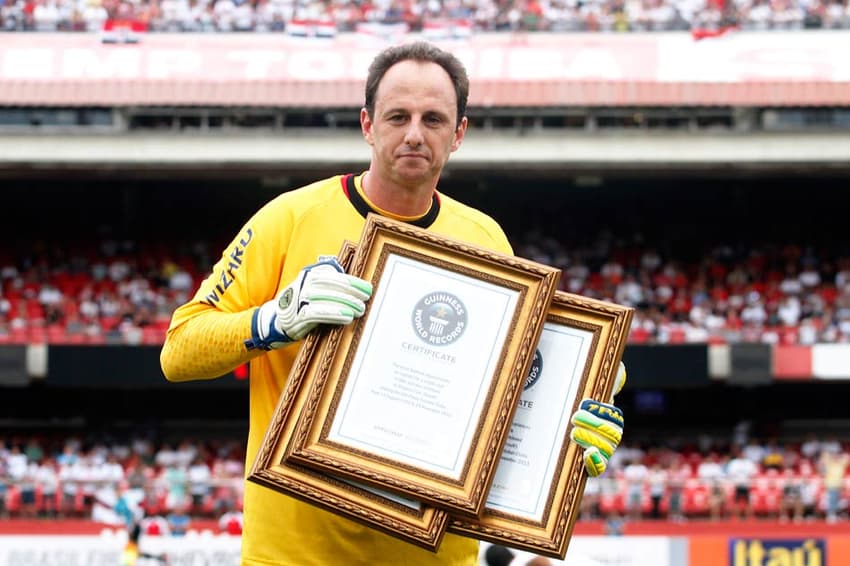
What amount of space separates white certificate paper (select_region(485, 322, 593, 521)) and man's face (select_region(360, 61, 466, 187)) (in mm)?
563

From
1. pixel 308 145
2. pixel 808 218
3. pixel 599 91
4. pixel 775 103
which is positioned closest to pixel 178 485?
pixel 308 145

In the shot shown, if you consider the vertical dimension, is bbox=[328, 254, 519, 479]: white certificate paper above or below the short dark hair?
below

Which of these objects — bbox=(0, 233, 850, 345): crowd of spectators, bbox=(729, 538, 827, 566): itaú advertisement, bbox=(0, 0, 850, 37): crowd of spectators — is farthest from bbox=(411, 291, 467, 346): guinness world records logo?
bbox=(0, 0, 850, 37): crowd of spectators

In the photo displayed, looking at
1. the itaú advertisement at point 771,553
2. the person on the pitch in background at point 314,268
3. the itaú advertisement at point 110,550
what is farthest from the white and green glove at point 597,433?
the itaú advertisement at point 771,553

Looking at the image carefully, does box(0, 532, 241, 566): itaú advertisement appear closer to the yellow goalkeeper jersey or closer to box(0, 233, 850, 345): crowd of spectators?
box(0, 233, 850, 345): crowd of spectators

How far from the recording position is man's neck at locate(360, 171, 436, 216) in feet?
12.9

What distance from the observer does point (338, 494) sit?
3469 mm

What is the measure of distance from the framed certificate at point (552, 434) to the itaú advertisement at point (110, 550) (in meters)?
11.3

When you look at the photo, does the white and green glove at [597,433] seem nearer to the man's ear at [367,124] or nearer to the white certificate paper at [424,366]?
the white certificate paper at [424,366]

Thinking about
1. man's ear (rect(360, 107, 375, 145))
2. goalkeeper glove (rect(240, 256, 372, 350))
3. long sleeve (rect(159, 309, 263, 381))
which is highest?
man's ear (rect(360, 107, 375, 145))

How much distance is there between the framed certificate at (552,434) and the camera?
3561mm

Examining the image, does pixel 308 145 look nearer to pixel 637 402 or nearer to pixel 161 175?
pixel 161 175

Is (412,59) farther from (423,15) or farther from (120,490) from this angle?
(423,15)

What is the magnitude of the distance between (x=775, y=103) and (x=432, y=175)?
2010 centimetres
